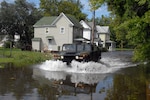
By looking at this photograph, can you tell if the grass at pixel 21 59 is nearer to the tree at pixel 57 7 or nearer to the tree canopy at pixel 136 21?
the tree canopy at pixel 136 21

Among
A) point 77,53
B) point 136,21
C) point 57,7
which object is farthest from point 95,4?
point 57,7

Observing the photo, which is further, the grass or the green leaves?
the grass

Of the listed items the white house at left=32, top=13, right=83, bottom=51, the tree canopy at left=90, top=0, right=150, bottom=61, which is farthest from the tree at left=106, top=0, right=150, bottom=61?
the white house at left=32, top=13, right=83, bottom=51

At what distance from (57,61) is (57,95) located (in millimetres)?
10026

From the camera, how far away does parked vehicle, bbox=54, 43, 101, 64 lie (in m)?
20.5

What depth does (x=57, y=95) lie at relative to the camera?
34.0ft

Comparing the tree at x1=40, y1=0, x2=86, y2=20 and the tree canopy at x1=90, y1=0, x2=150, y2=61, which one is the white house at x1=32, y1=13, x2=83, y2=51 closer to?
the tree at x1=40, y1=0, x2=86, y2=20

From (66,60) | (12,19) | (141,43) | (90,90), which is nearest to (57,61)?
(66,60)

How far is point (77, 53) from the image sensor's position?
20.9 meters

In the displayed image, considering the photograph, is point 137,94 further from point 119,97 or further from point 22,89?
point 22,89

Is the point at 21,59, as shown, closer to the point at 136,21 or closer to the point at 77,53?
the point at 77,53

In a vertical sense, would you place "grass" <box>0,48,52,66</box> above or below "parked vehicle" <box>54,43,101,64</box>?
below

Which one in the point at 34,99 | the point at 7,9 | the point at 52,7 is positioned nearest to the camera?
the point at 34,99

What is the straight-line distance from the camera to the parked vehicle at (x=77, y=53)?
805 inches
